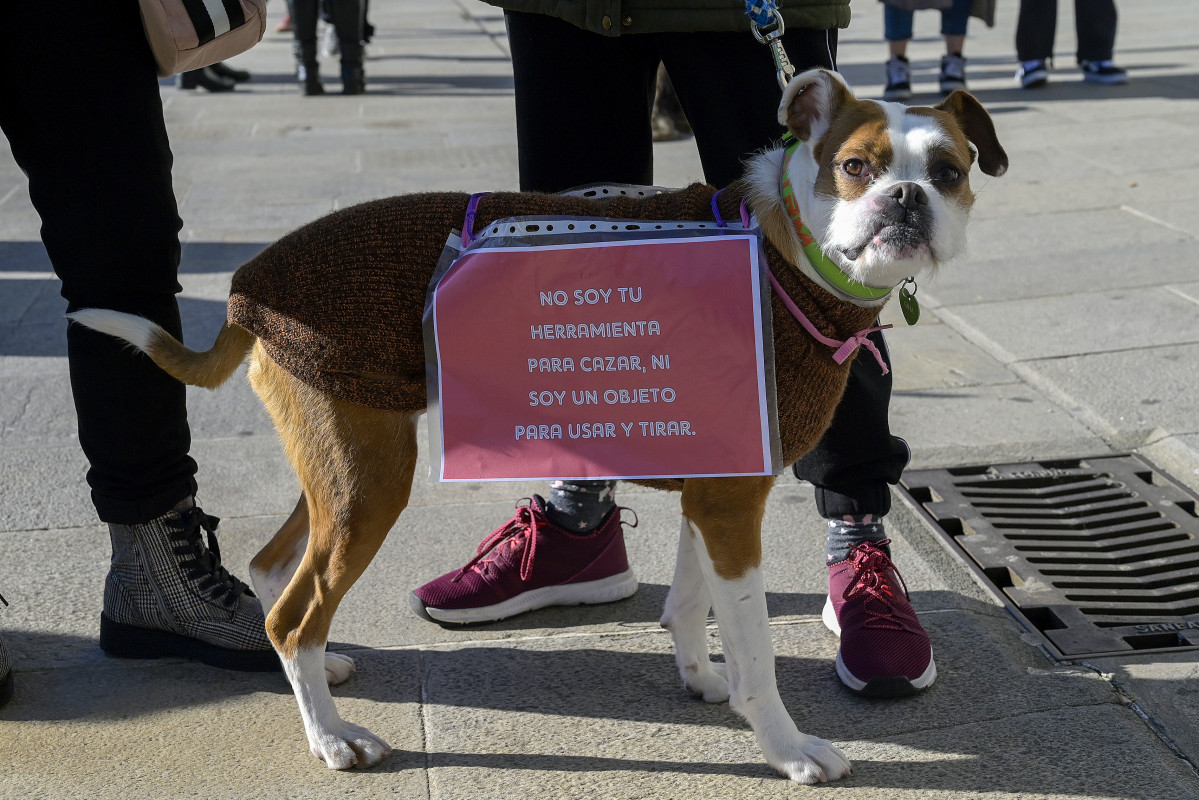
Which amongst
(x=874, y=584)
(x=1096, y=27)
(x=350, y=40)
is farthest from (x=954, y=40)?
(x=874, y=584)

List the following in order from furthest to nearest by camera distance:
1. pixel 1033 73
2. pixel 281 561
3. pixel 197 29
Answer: pixel 1033 73
pixel 281 561
pixel 197 29

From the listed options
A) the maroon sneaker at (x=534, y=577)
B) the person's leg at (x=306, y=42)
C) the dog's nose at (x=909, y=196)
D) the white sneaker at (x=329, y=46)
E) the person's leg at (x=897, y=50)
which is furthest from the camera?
the white sneaker at (x=329, y=46)

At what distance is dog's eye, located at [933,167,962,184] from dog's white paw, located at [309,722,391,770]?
5.64ft

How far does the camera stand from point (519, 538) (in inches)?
131

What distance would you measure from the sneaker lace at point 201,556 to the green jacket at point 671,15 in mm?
1578

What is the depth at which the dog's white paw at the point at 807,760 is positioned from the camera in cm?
252

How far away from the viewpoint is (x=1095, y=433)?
13.5 feet

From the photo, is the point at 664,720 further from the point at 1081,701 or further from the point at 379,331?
the point at 379,331

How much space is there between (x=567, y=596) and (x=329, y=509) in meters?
0.92

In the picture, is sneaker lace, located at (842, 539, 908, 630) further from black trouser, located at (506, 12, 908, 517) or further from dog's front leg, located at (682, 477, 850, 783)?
dog's front leg, located at (682, 477, 850, 783)

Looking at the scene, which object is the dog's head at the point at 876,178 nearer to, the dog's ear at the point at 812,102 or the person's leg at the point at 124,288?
the dog's ear at the point at 812,102

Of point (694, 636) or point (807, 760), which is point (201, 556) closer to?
point (694, 636)

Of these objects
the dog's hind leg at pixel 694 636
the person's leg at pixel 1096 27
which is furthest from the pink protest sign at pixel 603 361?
the person's leg at pixel 1096 27

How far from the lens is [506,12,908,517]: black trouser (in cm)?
289
